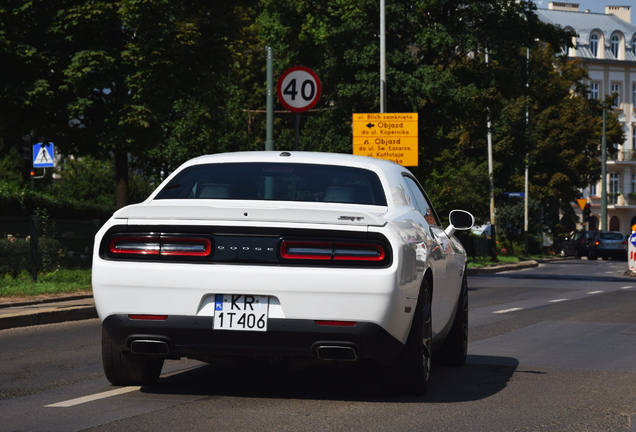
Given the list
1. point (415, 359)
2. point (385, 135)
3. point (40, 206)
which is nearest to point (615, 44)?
point (385, 135)

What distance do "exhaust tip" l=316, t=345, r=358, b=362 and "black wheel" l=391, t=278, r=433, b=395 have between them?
576 millimetres

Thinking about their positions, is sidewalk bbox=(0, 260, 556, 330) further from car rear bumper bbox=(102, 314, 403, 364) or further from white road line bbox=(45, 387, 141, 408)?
car rear bumper bbox=(102, 314, 403, 364)

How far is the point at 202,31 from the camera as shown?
2472cm

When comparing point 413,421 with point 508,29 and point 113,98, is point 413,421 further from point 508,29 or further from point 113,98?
point 508,29

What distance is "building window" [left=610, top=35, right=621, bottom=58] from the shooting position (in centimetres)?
10875

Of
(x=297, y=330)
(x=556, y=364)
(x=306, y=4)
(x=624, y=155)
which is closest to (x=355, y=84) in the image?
(x=306, y=4)

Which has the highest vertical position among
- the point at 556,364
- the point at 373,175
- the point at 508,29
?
the point at 508,29

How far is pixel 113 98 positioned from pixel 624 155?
3451 inches

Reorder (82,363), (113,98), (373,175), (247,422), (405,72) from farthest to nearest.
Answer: (405,72), (113,98), (82,363), (373,175), (247,422)

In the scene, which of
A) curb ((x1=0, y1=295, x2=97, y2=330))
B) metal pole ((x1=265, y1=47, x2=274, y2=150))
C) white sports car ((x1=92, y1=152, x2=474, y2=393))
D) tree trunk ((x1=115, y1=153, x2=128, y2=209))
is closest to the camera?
white sports car ((x1=92, y1=152, x2=474, y2=393))

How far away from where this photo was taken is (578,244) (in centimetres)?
6569

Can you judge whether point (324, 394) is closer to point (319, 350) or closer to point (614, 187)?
point (319, 350)

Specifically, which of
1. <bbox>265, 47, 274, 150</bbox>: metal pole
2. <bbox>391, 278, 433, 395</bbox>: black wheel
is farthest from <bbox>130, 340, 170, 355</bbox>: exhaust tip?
<bbox>265, 47, 274, 150</bbox>: metal pole

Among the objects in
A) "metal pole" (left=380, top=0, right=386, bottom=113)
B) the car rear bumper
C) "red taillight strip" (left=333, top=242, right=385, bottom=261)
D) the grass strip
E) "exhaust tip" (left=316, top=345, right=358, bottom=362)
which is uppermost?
"metal pole" (left=380, top=0, right=386, bottom=113)
